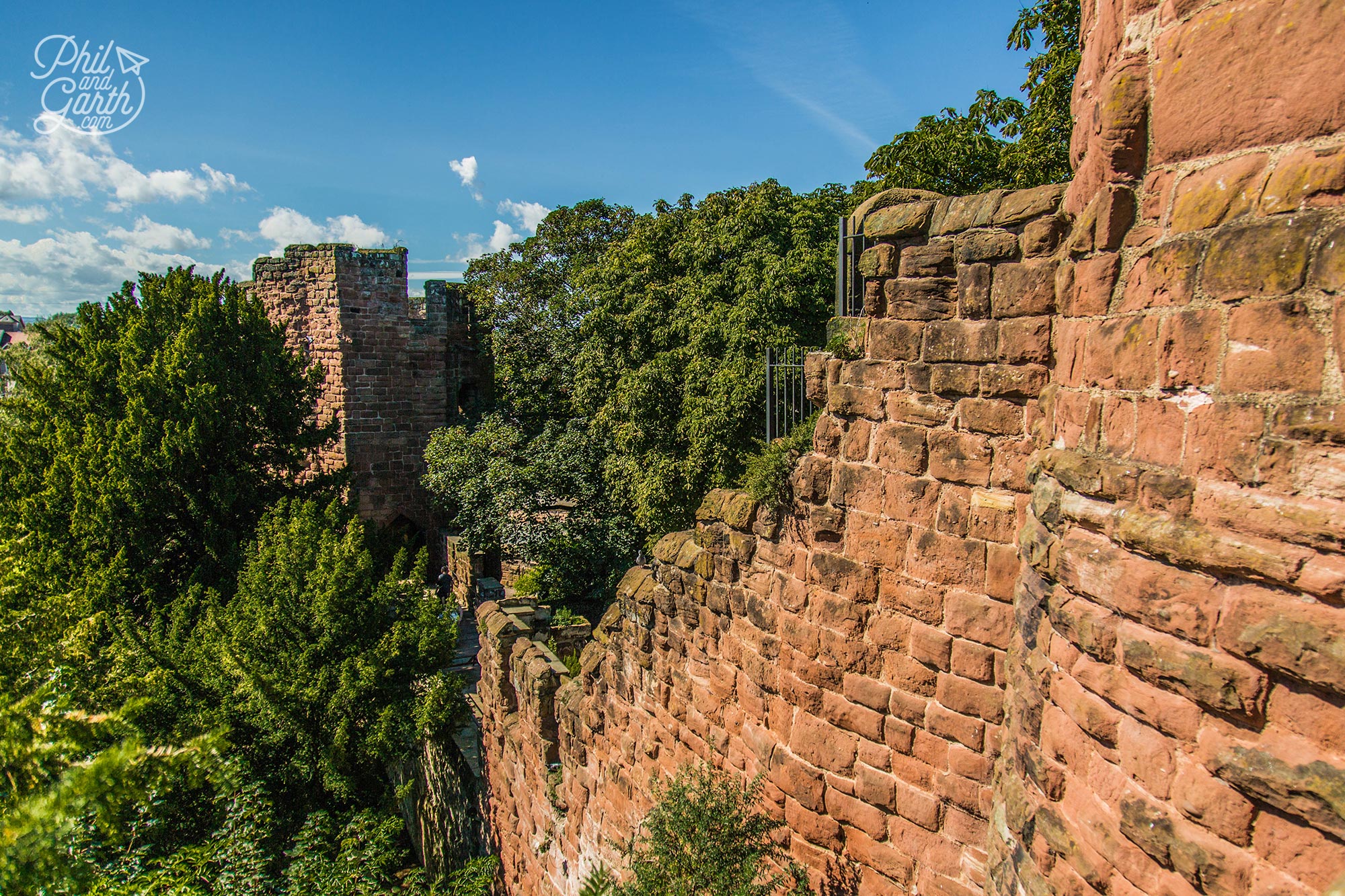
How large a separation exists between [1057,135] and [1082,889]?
838cm

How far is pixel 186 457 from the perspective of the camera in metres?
11.8

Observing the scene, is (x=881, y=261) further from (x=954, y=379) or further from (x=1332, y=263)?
(x=1332, y=263)

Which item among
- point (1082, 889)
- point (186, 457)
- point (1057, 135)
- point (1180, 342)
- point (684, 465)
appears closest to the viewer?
point (1180, 342)

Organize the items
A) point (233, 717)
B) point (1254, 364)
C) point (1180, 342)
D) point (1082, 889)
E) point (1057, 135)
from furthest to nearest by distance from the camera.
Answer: point (1057, 135) → point (233, 717) → point (1082, 889) → point (1180, 342) → point (1254, 364)

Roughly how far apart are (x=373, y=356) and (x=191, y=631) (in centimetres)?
843

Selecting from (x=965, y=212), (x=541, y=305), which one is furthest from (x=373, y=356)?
(x=965, y=212)

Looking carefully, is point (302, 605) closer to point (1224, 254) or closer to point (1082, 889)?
point (1082, 889)

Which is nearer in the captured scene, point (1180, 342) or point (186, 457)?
point (1180, 342)

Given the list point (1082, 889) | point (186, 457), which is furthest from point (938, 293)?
point (186, 457)

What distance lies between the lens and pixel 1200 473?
6.34 feet

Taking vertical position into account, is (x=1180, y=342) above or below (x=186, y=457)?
above

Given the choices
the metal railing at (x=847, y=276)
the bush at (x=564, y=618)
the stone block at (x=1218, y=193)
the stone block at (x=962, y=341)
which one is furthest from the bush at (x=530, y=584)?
the stone block at (x=1218, y=193)

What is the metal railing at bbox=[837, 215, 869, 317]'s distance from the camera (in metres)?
3.97

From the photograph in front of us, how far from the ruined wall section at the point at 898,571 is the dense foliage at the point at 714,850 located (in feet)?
0.46
